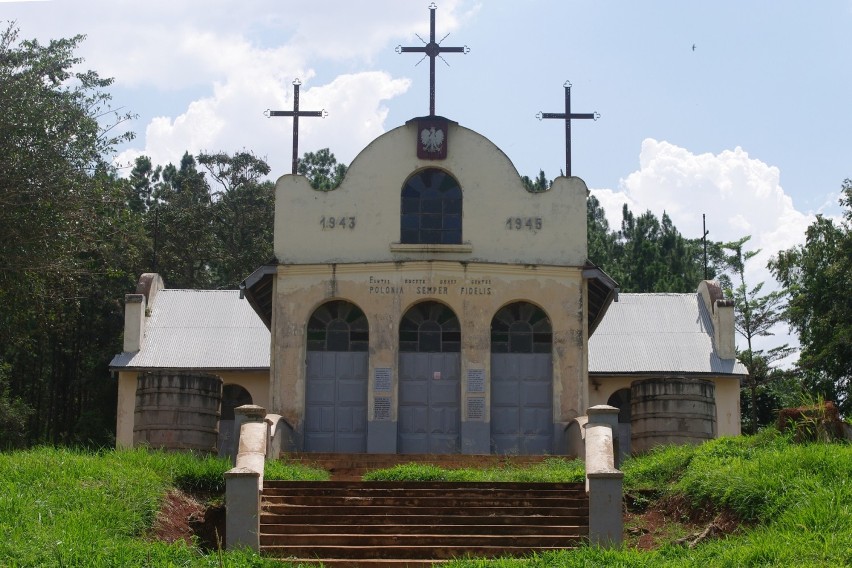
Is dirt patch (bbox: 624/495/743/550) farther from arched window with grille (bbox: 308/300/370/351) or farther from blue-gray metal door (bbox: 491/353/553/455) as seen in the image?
arched window with grille (bbox: 308/300/370/351)

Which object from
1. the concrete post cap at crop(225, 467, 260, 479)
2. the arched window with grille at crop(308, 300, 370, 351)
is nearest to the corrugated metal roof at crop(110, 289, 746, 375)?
the arched window with grille at crop(308, 300, 370, 351)

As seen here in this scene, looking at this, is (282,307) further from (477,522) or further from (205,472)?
(477,522)

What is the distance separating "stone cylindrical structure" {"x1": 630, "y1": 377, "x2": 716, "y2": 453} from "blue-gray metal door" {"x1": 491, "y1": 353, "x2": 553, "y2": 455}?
9.32 feet

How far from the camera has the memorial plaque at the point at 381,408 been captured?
22422 mm

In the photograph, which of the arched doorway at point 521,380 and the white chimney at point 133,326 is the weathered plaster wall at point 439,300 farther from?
the white chimney at point 133,326

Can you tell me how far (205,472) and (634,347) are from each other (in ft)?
55.3

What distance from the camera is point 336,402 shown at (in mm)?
22750

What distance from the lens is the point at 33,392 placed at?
44812 mm

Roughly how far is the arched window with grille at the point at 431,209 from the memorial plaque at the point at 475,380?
8.31 ft

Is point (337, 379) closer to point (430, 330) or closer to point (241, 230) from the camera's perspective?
point (430, 330)

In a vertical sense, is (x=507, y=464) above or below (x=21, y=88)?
below

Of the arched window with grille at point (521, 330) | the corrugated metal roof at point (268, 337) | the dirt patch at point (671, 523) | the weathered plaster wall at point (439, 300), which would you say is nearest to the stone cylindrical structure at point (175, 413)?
the weathered plaster wall at point (439, 300)

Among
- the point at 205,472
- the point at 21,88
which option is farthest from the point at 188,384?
the point at 21,88

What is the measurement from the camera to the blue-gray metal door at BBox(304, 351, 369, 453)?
22.6 metres
